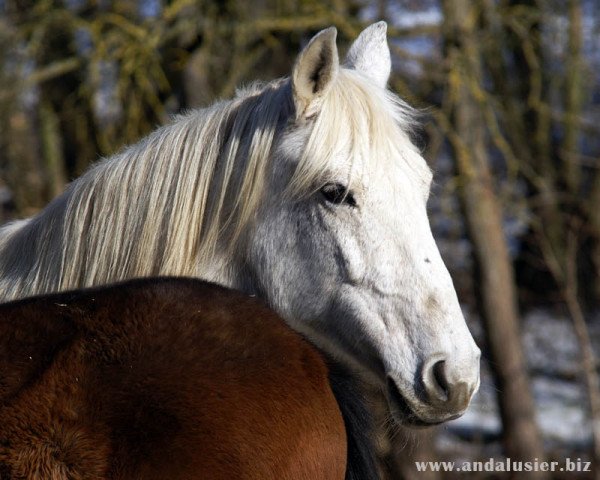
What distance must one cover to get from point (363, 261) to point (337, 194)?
22 cm

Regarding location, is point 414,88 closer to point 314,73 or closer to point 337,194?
point 314,73

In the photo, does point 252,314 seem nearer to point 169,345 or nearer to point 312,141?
point 169,345

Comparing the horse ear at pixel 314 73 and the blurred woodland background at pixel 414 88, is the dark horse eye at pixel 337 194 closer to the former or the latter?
the horse ear at pixel 314 73

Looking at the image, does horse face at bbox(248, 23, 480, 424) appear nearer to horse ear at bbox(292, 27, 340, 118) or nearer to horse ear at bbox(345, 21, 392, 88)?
horse ear at bbox(292, 27, 340, 118)

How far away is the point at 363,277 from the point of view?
A: 259cm

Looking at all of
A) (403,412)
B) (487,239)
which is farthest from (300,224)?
Answer: (487,239)

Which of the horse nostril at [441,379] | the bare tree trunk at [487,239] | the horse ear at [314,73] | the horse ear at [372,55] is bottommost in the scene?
the bare tree trunk at [487,239]

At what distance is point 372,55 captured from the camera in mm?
3277

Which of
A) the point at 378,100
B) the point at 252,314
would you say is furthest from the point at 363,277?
the point at 252,314

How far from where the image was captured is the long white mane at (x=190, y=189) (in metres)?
2.72

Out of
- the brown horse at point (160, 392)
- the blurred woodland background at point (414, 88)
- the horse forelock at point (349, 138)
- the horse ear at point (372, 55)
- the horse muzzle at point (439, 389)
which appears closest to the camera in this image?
the brown horse at point (160, 392)

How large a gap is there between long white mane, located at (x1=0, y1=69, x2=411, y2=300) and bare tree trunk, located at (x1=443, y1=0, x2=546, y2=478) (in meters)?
3.76

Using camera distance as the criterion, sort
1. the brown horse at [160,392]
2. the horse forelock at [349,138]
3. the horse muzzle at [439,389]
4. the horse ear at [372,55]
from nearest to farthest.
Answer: the brown horse at [160,392], the horse muzzle at [439,389], the horse forelock at [349,138], the horse ear at [372,55]

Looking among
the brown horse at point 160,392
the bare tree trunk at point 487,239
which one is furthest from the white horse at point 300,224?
the bare tree trunk at point 487,239
